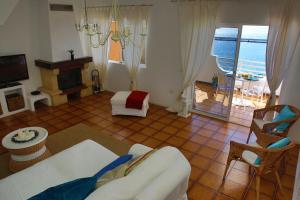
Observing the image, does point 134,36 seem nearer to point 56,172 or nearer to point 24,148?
point 24,148

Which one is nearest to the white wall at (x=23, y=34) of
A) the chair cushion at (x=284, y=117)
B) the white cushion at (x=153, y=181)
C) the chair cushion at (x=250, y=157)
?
the white cushion at (x=153, y=181)

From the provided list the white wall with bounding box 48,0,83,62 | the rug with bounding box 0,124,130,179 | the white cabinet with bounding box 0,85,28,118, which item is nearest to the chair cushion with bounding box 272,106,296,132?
the rug with bounding box 0,124,130,179

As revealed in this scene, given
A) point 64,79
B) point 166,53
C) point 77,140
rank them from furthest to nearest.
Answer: point 64,79 < point 166,53 < point 77,140

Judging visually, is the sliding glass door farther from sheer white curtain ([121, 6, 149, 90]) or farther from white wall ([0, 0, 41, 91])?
white wall ([0, 0, 41, 91])

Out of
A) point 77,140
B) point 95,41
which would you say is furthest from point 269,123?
point 95,41

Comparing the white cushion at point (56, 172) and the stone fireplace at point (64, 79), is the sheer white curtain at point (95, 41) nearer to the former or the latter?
the stone fireplace at point (64, 79)

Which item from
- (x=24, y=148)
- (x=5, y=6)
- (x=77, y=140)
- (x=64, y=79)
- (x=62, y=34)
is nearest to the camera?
(x=24, y=148)

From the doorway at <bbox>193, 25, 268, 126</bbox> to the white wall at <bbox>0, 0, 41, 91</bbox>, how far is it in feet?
13.2

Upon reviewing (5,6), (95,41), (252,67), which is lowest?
(252,67)

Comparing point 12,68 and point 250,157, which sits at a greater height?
point 12,68

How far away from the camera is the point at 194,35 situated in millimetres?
4074

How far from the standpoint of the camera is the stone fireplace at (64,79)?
4.99 meters

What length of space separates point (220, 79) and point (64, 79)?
12.8ft

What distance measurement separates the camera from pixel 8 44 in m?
4.59
